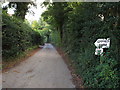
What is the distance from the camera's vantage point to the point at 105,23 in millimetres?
2785

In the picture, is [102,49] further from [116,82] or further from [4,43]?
[4,43]

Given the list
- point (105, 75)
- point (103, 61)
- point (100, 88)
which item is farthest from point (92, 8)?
point (100, 88)

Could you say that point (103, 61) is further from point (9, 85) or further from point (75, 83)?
point (9, 85)

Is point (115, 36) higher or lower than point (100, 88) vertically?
higher

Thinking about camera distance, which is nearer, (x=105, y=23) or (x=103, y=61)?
(x=103, y=61)

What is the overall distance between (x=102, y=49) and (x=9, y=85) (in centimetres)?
319

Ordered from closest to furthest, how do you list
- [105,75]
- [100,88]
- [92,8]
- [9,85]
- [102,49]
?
[105,75] < [100,88] < [102,49] < [9,85] < [92,8]

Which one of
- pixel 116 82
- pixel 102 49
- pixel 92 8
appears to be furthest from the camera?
pixel 92 8

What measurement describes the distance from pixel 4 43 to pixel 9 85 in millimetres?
2749

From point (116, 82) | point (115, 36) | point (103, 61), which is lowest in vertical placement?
point (116, 82)

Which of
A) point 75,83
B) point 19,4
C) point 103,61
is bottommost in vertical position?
point 75,83

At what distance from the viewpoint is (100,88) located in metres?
2.35

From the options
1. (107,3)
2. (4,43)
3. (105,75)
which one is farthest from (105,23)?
(4,43)

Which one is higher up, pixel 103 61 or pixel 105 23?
pixel 105 23
